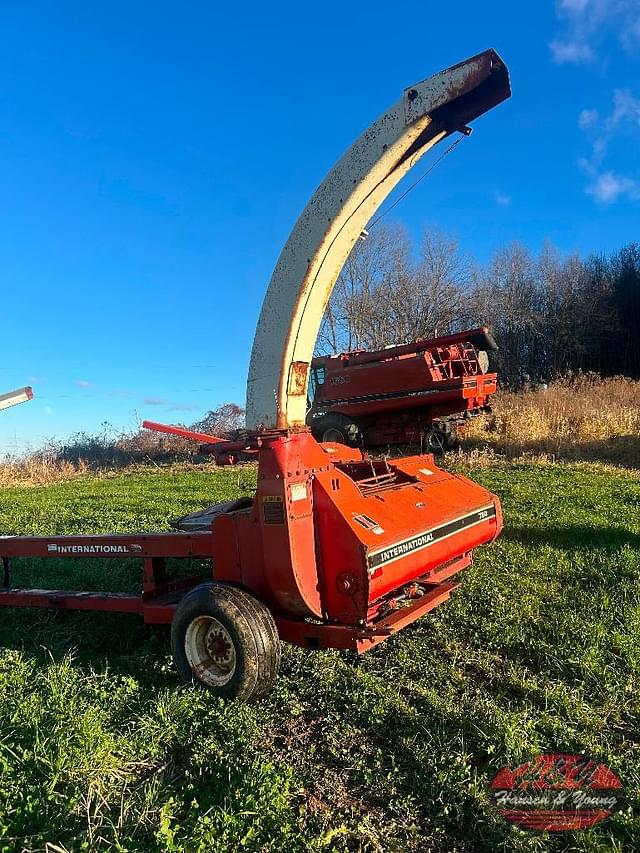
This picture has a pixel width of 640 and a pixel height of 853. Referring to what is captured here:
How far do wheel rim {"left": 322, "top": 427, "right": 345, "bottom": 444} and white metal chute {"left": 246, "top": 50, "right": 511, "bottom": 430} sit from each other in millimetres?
11041

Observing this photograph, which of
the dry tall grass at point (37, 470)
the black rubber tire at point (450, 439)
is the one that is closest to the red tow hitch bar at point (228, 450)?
the black rubber tire at point (450, 439)

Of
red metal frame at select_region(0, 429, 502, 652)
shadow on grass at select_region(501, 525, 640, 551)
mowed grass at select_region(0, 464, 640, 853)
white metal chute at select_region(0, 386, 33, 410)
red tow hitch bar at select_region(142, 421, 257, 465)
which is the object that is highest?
white metal chute at select_region(0, 386, 33, 410)

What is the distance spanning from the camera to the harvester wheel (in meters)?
3.27

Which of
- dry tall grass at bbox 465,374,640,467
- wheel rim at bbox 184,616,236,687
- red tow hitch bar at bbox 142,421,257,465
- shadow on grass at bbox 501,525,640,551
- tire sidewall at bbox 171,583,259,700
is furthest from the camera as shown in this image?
dry tall grass at bbox 465,374,640,467

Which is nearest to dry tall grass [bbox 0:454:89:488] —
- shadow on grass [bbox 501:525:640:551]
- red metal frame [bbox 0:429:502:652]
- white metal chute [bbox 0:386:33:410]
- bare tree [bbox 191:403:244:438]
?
bare tree [bbox 191:403:244:438]

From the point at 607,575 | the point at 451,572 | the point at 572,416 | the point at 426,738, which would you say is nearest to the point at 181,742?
the point at 426,738

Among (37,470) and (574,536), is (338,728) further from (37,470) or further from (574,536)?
(37,470)

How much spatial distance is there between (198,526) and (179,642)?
3.42 feet

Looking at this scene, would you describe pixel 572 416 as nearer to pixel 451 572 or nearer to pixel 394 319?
pixel 451 572

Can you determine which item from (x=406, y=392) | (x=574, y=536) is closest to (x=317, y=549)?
(x=574, y=536)

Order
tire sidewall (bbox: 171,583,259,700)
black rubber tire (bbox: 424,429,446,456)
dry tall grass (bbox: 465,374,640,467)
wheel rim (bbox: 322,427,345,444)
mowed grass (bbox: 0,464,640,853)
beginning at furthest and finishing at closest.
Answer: wheel rim (bbox: 322,427,345,444)
black rubber tire (bbox: 424,429,446,456)
dry tall grass (bbox: 465,374,640,467)
tire sidewall (bbox: 171,583,259,700)
mowed grass (bbox: 0,464,640,853)

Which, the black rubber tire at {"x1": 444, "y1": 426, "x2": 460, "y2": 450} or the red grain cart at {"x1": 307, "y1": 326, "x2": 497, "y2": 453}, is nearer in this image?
the red grain cart at {"x1": 307, "y1": 326, "x2": 497, "y2": 453}

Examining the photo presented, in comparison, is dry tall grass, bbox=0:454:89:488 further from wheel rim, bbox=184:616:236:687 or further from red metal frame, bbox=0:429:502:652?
wheel rim, bbox=184:616:236:687

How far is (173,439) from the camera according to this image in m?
20.0
